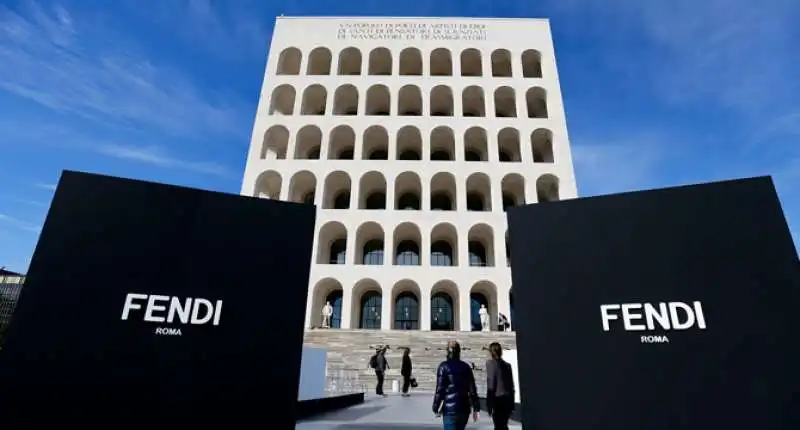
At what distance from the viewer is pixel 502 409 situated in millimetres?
5676

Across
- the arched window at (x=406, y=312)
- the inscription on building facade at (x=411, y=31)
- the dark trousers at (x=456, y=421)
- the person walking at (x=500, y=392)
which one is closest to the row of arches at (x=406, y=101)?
the inscription on building facade at (x=411, y=31)

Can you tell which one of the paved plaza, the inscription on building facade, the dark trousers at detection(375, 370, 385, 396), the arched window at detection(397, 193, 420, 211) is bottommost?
the paved plaza

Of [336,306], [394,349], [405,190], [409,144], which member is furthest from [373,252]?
[394,349]

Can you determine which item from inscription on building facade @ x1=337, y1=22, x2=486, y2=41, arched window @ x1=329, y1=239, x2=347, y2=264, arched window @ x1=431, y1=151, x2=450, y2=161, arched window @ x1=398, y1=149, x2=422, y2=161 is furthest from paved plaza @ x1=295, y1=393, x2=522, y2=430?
inscription on building facade @ x1=337, y1=22, x2=486, y2=41

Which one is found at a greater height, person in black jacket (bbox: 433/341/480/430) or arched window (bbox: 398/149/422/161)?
arched window (bbox: 398/149/422/161)

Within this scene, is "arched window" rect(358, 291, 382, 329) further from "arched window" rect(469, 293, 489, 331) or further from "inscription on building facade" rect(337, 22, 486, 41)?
"inscription on building facade" rect(337, 22, 486, 41)

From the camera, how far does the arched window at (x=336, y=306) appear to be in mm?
29266

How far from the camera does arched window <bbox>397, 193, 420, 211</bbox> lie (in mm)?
32562

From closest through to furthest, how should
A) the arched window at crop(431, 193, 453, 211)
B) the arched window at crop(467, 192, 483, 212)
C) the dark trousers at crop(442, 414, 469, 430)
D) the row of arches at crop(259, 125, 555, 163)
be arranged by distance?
the dark trousers at crop(442, 414, 469, 430)
the row of arches at crop(259, 125, 555, 163)
the arched window at crop(467, 192, 483, 212)
the arched window at crop(431, 193, 453, 211)

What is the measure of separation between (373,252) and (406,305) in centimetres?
456

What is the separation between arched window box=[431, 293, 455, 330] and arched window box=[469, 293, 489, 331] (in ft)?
4.65

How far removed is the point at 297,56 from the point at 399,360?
88.5ft

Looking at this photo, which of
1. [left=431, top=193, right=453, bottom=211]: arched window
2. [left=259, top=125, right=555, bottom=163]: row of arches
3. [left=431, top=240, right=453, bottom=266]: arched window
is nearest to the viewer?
[left=259, top=125, right=555, bottom=163]: row of arches

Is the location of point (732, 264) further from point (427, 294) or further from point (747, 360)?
point (427, 294)
